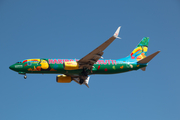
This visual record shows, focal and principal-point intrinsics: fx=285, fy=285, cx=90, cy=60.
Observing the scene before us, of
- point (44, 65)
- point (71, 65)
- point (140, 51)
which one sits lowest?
point (71, 65)

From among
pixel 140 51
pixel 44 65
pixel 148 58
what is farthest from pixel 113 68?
pixel 44 65

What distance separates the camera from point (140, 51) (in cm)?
5944

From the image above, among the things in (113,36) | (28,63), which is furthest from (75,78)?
(113,36)

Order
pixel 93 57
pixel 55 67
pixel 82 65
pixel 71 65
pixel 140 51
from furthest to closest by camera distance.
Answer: pixel 140 51
pixel 82 65
pixel 55 67
pixel 71 65
pixel 93 57

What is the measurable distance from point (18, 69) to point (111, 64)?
17083 millimetres

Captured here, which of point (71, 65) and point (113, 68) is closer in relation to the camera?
point (71, 65)

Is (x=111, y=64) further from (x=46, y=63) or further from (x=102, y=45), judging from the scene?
(x=46, y=63)

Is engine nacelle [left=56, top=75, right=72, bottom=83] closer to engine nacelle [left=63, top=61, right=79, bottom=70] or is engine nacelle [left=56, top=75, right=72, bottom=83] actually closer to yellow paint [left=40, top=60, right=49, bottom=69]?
engine nacelle [left=63, top=61, right=79, bottom=70]

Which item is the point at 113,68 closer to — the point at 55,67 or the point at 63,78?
the point at 63,78

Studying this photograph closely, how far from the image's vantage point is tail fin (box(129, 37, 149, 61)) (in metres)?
58.0

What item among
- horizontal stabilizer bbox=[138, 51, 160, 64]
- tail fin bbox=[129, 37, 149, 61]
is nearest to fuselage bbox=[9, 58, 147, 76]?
horizontal stabilizer bbox=[138, 51, 160, 64]

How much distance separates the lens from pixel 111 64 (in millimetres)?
53875

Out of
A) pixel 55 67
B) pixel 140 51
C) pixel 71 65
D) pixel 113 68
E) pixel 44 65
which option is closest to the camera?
pixel 71 65

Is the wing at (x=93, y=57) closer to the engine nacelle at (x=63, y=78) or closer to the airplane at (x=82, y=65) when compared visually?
the airplane at (x=82, y=65)
